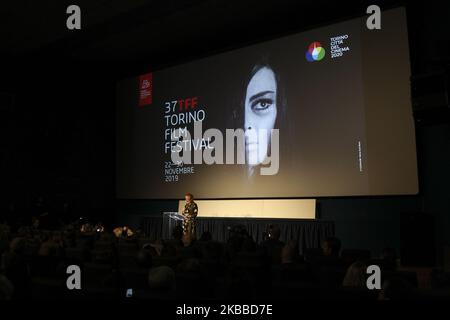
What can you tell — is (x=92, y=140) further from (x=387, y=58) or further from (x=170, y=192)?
(x=387, y=58)

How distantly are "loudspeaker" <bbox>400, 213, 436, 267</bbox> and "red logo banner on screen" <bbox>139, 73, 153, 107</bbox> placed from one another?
297 inches

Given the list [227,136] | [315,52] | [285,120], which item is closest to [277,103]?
[285,120]

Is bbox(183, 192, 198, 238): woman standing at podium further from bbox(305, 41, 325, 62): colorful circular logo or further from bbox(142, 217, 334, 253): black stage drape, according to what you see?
bbox(305, 41, 325, 62): colorful circular logo

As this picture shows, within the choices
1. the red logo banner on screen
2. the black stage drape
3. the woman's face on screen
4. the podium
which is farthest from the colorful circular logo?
the red logo banner on screen

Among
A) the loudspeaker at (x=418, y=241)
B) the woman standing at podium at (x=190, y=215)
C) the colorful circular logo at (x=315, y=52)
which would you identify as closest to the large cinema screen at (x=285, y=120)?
the colorful circular logo at (x=315, y=52)

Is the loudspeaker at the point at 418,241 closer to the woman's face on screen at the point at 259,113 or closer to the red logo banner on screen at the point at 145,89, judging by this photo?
the woman's face on screen at the point at 259,113

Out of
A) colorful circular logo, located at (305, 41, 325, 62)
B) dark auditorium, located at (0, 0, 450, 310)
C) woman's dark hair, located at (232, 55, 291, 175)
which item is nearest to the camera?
dark auditorium, located at (0, 0, 450, 310)

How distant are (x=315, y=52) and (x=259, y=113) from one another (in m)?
1.69

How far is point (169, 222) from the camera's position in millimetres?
11430

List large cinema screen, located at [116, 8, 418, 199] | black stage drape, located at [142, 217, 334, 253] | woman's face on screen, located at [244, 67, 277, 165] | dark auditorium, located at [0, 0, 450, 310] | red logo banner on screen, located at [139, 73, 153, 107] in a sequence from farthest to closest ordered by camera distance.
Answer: red logo banner on screen, located at [139, 73, 153, 107], woman's face on screen, located at [244, 67, 277, 165], black stage drape, located at [142, 217, 334, 253], large cinema screen, located at [116, 8, 418, 199], dark auditorium, located at [0, 0, 450, 310]

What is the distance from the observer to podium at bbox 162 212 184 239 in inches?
430

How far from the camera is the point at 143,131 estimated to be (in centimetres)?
1330

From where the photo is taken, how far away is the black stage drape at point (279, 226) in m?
9.14

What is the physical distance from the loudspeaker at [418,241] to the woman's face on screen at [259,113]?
351 centimetres
